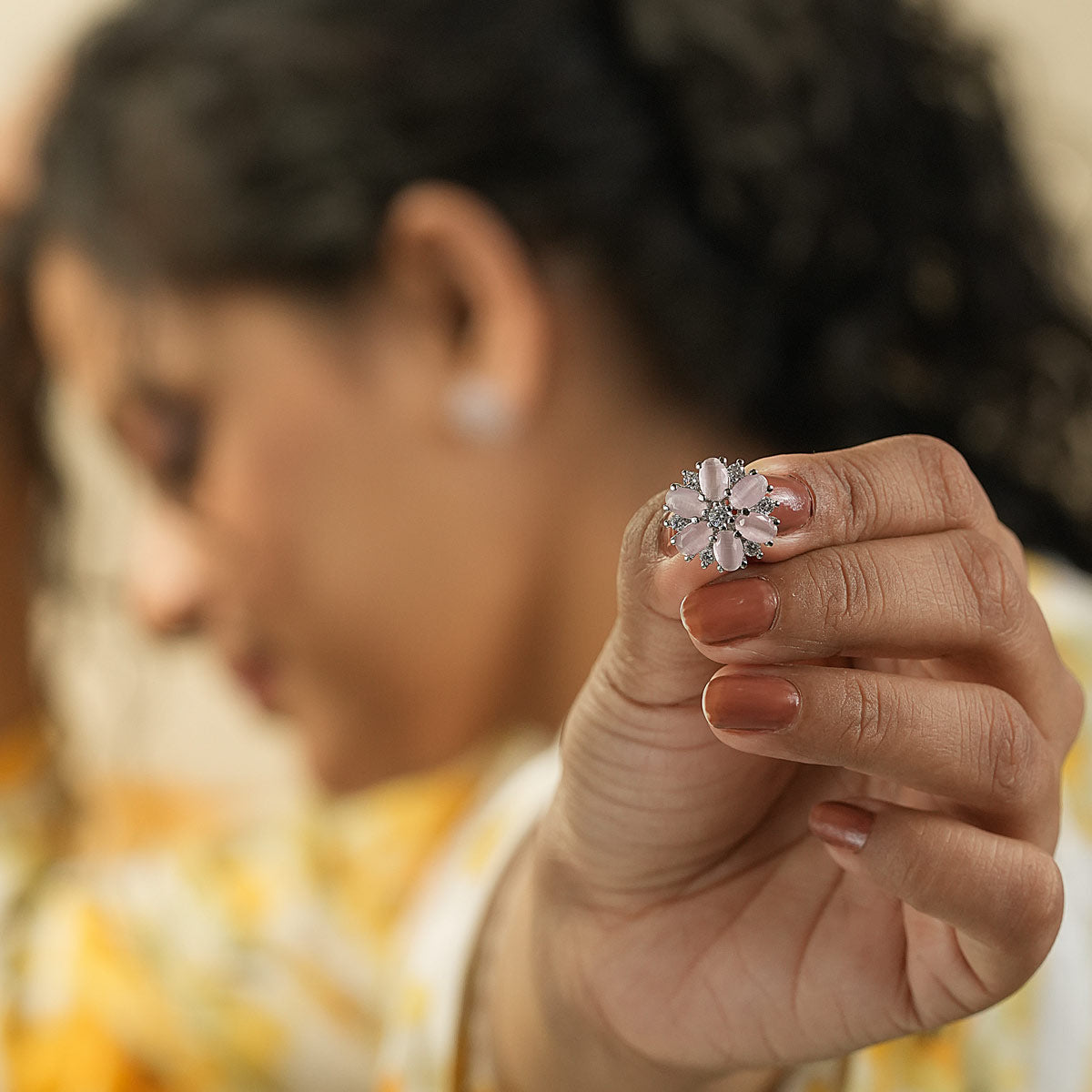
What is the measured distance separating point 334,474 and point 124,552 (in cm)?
37

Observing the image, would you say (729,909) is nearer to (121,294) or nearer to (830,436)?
(830,436)

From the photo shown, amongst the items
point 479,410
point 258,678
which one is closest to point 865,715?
point 479,410

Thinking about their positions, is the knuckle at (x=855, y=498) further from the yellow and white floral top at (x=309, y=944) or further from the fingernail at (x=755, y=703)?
the yellow and white floral top at (x=309, y=944)

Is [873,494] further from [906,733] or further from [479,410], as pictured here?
[479,410]

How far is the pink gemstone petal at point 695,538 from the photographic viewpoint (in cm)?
21

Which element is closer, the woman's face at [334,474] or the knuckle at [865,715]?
the knuckle at [865,715]

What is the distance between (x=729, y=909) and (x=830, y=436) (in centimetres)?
34

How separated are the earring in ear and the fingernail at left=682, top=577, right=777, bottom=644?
39cm

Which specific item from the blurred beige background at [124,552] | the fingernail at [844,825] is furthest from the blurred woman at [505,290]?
the fingernail at [844,825]

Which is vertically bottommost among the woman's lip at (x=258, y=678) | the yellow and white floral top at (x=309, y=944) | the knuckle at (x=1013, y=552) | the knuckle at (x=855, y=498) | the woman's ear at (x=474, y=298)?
the yellow and white floral top at (x=309, y=944)

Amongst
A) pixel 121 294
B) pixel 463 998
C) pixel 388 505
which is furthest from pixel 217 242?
pixel 463 998

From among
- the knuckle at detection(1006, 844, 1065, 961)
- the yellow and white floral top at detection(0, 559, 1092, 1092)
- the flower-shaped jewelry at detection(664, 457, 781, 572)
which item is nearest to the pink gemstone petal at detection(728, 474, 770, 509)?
the flower-shaped jewelry at detection(664, 457, 781, 572)

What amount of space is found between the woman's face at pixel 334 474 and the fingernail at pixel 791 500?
0.40 m

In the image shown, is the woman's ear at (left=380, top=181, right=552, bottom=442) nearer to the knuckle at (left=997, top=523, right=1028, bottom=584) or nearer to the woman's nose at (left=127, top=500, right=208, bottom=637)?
the woman's nose at (left=127, top=500, right=208, bottom=637)
